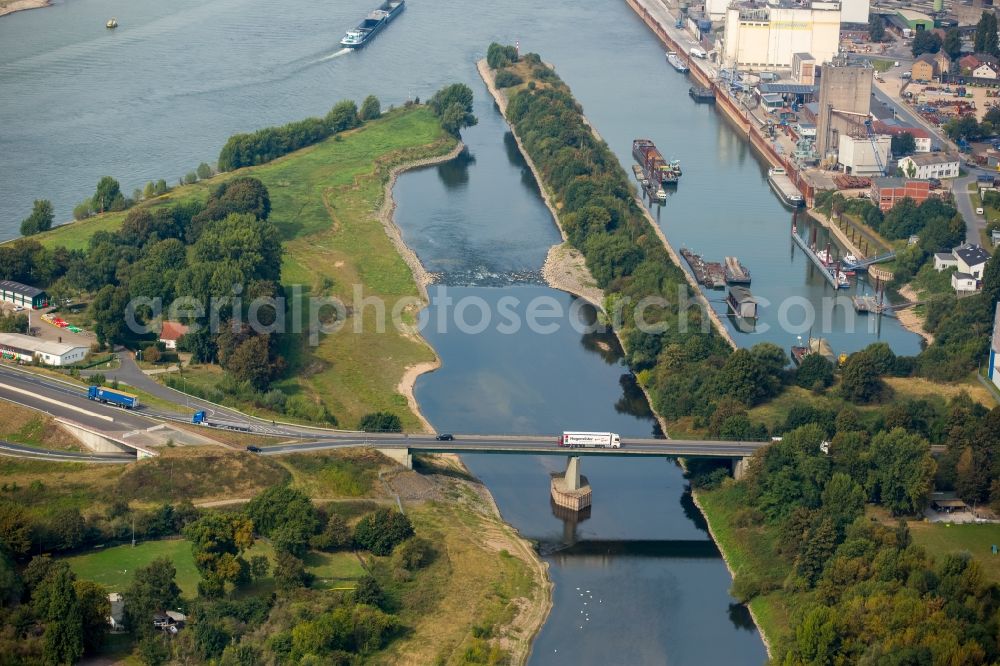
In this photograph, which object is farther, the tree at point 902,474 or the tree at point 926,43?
the tree at point 926,43

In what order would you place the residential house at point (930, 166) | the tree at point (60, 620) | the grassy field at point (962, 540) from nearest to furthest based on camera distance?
the tree at point (60, 620) < the grassy field at point (962, 540) < the residential house at point (930, 166)

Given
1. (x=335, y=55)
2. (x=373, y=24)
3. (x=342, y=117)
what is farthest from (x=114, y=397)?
(x=373, y=24)

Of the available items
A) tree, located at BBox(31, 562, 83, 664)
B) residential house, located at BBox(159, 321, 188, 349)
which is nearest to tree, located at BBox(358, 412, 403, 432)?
residential house, located at BBox(159, 321, 188, 349)

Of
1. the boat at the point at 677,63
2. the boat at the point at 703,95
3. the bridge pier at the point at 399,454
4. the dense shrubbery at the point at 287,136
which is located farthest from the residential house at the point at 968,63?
the bridge pier at the point at 399,454

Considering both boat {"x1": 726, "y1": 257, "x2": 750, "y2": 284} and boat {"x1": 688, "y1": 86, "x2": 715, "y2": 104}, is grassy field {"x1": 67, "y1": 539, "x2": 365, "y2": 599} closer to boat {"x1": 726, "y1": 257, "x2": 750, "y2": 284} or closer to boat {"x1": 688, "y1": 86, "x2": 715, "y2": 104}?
boat {"x1": 726, "y1": 257, "x2": 750, "y2": 284}

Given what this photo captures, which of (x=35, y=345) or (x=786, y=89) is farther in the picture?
(x=786, y=89)

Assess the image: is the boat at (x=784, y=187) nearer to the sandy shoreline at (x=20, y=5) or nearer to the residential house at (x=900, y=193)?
the residential house at (x=900, y=193)

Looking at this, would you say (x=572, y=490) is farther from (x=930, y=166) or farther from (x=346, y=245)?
(x=930, y=166)
